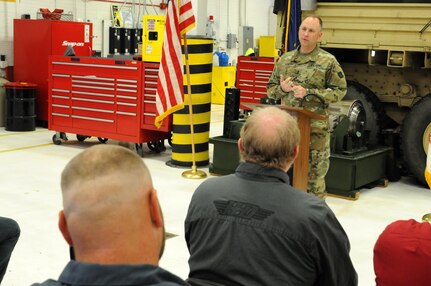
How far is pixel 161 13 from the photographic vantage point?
15.7 metres

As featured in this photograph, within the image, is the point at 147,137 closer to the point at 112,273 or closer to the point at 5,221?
the point at 5,221

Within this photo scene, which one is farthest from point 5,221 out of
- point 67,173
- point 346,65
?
point 346,65

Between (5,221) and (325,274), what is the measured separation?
161cm

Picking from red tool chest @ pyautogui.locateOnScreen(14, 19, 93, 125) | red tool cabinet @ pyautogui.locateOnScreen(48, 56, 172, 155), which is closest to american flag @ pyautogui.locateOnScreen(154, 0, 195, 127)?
red tool cabinet @ pyautogui.locateOnScreen(48, 56, 172, 155)

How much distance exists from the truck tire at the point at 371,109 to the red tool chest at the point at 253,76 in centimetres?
332

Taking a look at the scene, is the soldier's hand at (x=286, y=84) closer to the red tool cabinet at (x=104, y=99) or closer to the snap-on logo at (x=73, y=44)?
the red tool cabinet at (x=104, y=99)

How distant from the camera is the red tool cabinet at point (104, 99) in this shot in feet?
28.3

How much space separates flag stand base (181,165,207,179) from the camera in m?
7.61

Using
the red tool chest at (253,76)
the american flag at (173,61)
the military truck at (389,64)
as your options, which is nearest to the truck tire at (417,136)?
the military truck at (389,64)

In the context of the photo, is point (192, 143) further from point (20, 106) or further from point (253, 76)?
point (20, 106)

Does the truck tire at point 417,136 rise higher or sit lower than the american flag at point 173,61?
lower

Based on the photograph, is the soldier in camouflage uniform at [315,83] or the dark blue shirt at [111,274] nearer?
the dark blue shirt at [111,274]

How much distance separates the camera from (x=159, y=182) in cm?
732

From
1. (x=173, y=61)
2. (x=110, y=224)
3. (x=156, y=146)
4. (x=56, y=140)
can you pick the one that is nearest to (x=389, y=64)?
(x=173, y=61)
